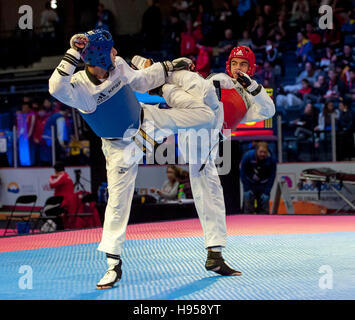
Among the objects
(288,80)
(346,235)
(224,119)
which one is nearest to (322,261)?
(224,119)

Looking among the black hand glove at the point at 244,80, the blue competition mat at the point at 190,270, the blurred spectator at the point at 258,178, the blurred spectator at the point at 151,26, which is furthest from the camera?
the blurred spectator at the point at 151,26

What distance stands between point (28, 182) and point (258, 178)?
481 centimetres

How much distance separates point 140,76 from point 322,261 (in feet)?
6.56

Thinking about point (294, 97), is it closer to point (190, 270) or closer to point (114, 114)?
point (190, 270)

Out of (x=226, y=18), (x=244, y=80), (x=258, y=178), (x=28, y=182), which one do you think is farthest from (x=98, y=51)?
(x=226, y=18)

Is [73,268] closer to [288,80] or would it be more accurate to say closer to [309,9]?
[288,80]

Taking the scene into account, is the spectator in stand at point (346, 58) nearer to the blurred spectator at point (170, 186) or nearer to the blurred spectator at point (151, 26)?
the blurred spectator at point (151, 26)

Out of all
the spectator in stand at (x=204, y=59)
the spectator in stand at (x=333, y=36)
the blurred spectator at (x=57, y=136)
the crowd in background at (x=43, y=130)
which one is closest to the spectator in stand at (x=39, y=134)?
the crowd in background at (x=43, y=130)

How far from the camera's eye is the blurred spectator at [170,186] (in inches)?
362

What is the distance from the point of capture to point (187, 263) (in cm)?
440

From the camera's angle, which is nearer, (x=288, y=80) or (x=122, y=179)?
(x=122, y=179)

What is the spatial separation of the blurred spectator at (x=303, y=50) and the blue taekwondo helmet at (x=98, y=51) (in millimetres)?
9634

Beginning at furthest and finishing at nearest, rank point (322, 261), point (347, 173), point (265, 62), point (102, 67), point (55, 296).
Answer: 1. point (265, 62)
2. point (347, 173)
3. point (322, 261)
4. point (102, 67)
5. point (55, 296)

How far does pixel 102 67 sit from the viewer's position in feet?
11.4
